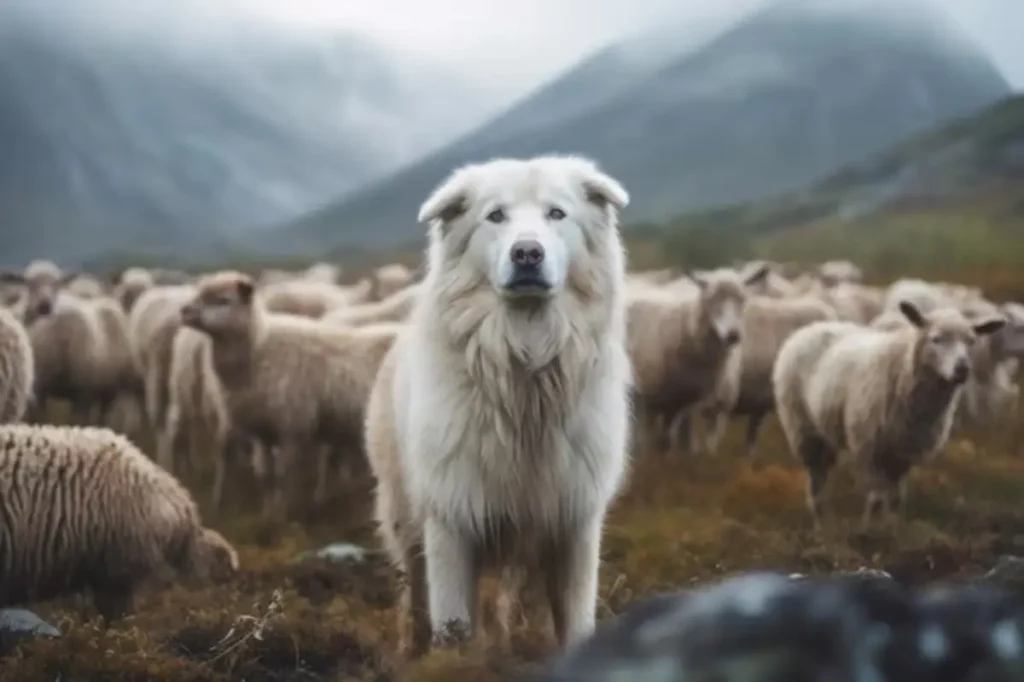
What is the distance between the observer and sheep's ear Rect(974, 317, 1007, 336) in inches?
187

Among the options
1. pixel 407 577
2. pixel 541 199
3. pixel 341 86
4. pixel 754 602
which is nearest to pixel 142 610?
pixel 407 577

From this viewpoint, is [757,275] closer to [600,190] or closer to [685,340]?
[685,340]

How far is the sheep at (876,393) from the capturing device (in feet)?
15.5

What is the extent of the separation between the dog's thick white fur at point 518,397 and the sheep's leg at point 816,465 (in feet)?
4.43

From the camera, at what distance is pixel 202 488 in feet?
15.3

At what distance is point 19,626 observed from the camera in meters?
3.68

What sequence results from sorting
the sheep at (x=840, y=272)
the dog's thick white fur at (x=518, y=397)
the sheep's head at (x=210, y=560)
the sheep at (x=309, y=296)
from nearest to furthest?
the dog's thick white fur at (x=518, y=397) → the sheep's head at (x=210, y=560) → the sheep at (x=840, y=272) → the sheep at (x=309, y=296)

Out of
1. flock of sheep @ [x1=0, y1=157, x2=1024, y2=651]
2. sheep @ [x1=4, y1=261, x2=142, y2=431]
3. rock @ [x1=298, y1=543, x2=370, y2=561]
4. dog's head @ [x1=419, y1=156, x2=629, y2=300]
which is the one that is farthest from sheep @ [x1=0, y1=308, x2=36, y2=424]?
dog's head @ [x1=419, y1=156, x2=629, y2=300]

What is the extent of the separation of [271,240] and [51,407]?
3.43ft

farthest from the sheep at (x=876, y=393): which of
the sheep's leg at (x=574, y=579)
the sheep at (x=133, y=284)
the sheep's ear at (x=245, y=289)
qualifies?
the sheep at (x=133, y=284)

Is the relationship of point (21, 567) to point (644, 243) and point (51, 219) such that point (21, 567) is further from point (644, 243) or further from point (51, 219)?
point (644, 243)

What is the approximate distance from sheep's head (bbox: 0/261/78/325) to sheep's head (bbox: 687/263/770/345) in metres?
2.50

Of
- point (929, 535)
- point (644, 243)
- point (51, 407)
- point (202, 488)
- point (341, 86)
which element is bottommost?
point (929, 535)

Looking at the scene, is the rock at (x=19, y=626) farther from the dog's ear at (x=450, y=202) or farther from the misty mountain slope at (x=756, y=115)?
the misty mountain slope at (x=756, y=115)
